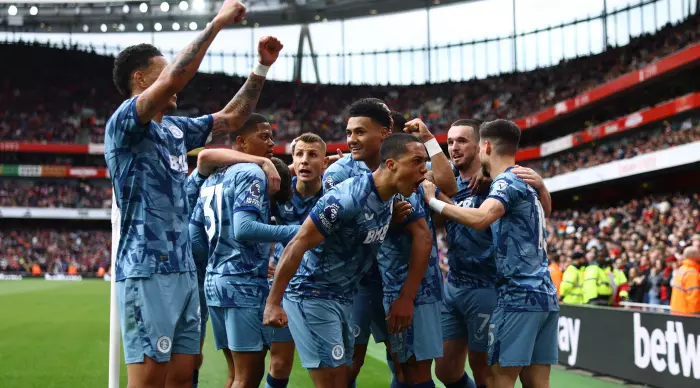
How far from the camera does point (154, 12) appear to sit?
49.5 metres

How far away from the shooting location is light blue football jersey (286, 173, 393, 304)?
4379 millimetres

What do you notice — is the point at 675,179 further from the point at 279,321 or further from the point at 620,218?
the point at 279,321

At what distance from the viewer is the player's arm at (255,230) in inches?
197

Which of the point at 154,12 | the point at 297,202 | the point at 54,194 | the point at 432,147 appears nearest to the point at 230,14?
the point at 432,147

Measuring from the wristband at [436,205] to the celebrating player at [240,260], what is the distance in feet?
3.20

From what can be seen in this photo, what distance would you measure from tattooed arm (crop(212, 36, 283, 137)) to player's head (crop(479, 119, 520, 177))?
178 centimetres

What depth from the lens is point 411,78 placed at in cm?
6388

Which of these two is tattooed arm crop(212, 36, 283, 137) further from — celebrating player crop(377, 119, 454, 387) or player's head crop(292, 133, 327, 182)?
celebrating player crop(377, 119, 454, 387)

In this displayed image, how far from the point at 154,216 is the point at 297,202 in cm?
223

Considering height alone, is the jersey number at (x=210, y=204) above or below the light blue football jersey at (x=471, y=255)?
above

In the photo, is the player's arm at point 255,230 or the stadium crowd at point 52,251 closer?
the player's arm at point 255,230

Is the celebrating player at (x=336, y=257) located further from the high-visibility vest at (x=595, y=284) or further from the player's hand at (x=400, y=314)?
the high-visibility vest at (x=595, y=284)

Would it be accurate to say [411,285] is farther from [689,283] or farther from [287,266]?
[689,283]

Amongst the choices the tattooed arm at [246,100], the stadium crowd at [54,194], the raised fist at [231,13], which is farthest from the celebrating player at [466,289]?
the stadium crowd at [54,194]
